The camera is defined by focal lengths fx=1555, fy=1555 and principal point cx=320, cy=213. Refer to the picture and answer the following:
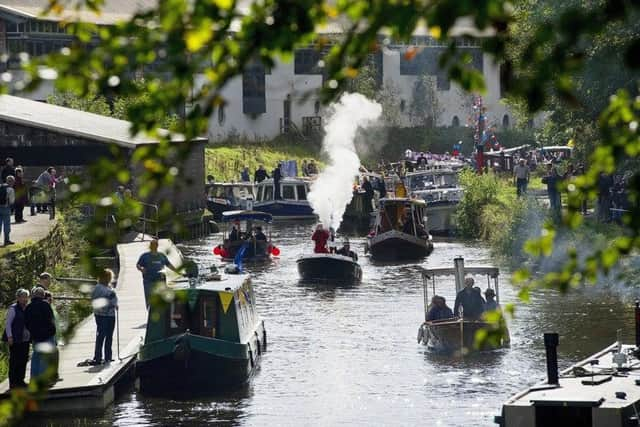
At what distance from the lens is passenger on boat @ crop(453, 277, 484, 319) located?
2603 cm

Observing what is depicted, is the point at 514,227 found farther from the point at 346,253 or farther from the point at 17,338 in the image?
the point at 17,338

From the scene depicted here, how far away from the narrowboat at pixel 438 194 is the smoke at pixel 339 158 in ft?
9.50

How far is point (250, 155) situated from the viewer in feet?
250

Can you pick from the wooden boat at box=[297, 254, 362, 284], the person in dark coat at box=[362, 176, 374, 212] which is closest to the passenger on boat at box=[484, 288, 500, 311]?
the wooden boat at box=[297, 254, 362, 284]

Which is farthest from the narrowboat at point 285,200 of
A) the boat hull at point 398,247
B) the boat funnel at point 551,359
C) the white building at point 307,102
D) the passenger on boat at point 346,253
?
the boat funnel at point 551,359

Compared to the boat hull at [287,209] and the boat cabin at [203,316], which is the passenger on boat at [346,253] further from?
the boat hull at [287,209]

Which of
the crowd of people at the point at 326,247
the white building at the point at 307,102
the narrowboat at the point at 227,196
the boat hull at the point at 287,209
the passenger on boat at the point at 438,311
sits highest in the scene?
the white building at the point at 307,102

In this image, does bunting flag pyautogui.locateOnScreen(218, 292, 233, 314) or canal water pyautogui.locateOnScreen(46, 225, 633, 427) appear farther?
bunting flag pyautogui.locateOnScreen(218, 292, 233, 314)

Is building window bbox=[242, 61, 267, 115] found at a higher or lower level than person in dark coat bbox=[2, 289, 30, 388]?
higher

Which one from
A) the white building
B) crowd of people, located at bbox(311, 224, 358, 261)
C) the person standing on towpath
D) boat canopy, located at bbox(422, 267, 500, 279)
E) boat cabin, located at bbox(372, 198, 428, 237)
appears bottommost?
boat canopy, located at bbox(422, 267, 500, 279)

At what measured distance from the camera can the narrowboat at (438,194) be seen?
51.8m

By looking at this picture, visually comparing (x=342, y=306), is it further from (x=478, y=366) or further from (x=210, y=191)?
(x=210, y=191)

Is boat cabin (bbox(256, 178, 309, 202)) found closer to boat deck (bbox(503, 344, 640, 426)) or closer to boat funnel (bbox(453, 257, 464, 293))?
boat funnel (bbox(453, 257, 464, 293))

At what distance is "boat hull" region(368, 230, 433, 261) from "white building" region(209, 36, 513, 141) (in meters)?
33.1
